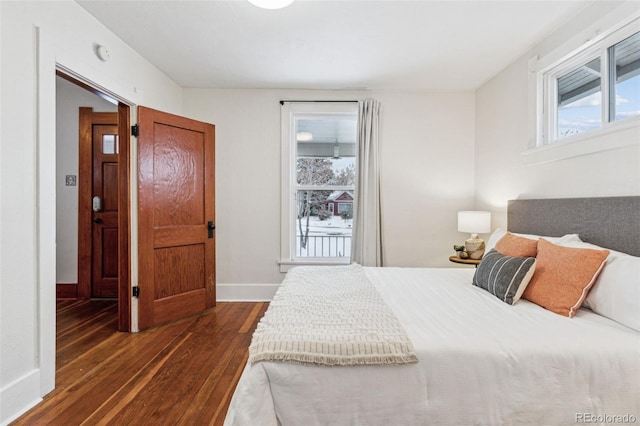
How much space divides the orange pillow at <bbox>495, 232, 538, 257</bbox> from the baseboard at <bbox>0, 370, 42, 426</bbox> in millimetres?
3127

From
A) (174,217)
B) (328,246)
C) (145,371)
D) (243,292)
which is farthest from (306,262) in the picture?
(145,371)

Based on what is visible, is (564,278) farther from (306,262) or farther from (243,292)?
(243,292)

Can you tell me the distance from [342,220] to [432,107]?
178cm

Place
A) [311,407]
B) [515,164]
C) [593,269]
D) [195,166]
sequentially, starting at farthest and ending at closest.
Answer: [195,166] → [515,164] → [593,269] → [311,407]

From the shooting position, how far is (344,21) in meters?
2.32

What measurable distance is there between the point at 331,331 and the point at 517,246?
1.58 m

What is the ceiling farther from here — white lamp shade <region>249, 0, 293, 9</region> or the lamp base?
the lamp base

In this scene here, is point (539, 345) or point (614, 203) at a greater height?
point (614, 203)

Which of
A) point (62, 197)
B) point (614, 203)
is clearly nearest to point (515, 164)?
point (614, 203)

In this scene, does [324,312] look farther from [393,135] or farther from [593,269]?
[393,135]

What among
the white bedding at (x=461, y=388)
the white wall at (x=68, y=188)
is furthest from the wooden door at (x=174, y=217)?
the white bedding at (x=461, y=388)

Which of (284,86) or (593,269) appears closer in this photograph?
(593,269)

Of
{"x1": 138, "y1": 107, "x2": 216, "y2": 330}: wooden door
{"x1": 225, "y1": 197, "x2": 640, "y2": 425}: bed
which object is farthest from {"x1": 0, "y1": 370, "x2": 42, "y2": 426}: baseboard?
{"x1": 225, "y1": 197, "x2": 640, "y2": 425}: bed

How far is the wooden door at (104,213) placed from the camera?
3.79 m
